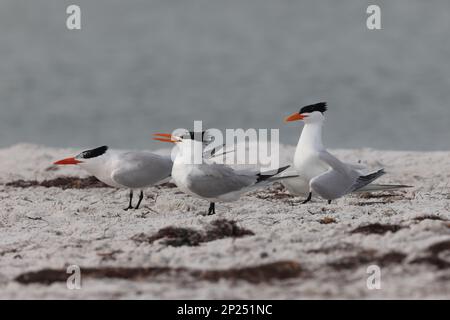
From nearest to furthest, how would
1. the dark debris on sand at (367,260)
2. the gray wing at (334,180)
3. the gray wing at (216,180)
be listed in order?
the dark debris on sand at (367,260) → the gray wing at (216,180) → the gray wing at (334,180)

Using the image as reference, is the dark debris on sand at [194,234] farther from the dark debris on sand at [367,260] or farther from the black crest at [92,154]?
the black crest at [92,154]

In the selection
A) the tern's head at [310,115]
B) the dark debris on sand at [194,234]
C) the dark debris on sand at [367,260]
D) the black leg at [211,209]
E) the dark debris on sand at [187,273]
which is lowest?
the dark debris on sand at [187,273]

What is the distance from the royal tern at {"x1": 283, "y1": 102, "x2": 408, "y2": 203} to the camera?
8.00 metres

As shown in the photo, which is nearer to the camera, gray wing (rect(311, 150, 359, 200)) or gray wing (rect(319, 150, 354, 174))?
gray wing (rect(311, 150, 359, 200))

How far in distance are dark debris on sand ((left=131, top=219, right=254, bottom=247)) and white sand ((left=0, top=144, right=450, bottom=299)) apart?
5.5 inches

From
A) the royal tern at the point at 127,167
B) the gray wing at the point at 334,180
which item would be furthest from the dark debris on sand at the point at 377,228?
the royal tern at the point at 127,167

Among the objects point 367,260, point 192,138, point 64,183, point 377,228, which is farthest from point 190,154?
point 64,183

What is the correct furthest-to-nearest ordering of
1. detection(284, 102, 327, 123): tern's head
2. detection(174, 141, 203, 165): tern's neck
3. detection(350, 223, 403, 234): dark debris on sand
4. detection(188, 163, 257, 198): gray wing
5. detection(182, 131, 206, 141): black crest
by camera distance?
1. detection(284, 102, 327, 123): tern's head
2. detection(182, 131, 206, 141): black crest
3. detection(174, 141, 203, 165): tern's neck
4. detection(188, 163, 257, 198): gray wing
5. detection(350, 223, 403, 234): dark debris on sand

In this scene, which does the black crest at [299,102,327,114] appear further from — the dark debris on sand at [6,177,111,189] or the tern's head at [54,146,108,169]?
the dark debris on sand at [6,177,111,189]

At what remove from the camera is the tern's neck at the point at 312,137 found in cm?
832

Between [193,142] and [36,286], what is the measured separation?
290 centimetres

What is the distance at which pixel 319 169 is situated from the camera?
827 centimetres

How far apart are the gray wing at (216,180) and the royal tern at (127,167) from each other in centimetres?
A: 93

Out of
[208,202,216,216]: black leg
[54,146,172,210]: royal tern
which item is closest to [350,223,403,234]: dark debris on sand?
[208,202,216,216]: black leg
